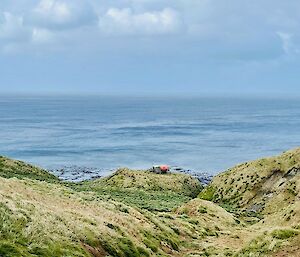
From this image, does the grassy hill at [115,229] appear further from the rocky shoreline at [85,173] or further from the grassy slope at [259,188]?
the rocky shoreline at [85,173]

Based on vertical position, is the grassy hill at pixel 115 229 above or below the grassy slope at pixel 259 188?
above

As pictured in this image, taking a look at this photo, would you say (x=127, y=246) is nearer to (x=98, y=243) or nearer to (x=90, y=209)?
(x=98, y=243)

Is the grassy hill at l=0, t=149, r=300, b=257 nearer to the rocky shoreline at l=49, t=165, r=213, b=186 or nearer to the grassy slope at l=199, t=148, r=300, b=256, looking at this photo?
the grassy slope at l=199, t=148, r=300, b=256

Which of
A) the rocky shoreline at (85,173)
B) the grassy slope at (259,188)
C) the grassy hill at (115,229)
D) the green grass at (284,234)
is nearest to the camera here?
the grassy hill at (115,229)

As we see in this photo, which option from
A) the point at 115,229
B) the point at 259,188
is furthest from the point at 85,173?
the point at 115,229

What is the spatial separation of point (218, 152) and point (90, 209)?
151595 mm

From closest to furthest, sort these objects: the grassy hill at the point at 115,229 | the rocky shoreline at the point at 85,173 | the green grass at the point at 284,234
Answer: the grassy hill at the point at 115,229
the green grass at the point at 284,234
the rocky shoreline at the point at 85,173

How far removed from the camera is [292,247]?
27.5 meters

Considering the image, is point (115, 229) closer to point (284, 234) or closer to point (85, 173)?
point (284, 234)

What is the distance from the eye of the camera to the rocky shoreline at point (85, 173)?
130m

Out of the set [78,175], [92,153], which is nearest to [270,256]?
[78,175]

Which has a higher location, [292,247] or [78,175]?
[292,247]

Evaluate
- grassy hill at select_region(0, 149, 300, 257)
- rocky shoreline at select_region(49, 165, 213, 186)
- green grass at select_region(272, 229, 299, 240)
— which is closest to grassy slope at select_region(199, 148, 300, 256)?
grassy hill at select_region(0, 149, 300, 257)

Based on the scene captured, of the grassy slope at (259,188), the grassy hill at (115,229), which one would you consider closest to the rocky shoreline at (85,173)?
the grassy slope at (259,188)
